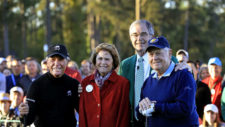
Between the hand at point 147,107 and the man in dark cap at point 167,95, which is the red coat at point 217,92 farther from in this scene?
the hand at point 147,107

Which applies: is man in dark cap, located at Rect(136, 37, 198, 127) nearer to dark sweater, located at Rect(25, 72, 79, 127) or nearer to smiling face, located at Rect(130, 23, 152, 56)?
smiling face, located at Rect(130, 23, 152, 56)

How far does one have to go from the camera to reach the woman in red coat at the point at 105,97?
497cm

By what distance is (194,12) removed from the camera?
40188mm

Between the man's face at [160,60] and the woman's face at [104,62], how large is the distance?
91 cm

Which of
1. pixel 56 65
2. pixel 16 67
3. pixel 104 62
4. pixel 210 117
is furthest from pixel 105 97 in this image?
pixel 16 67

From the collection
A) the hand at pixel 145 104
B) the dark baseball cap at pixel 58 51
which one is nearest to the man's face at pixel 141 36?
the dark baseball cap at pixel 58 51

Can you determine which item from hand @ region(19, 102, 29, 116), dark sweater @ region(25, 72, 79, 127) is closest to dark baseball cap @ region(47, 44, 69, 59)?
dark sweater @ region(25, 72, 79, 127)

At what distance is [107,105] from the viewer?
4.99 meters

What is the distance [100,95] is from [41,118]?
2.82 ft

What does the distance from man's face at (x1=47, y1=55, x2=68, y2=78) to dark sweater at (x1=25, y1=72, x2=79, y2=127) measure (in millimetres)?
76

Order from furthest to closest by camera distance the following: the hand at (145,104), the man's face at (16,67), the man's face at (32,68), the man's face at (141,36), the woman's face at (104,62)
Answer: the man's face at (16,67)
the man's face at (32,68)
the man's face at (141,36)
the woman's face at (104,62)
the hand at (145,104)

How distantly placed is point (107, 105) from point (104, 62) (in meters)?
0.57

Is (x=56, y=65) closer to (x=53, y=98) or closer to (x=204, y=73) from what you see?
(x=53, y=98)

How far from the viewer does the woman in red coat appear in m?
4.97
